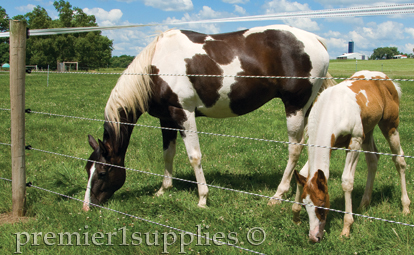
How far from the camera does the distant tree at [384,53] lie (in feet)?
174

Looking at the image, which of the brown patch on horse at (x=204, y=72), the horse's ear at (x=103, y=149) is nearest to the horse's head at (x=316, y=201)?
the brown patch on horse at (x=204, y=72)

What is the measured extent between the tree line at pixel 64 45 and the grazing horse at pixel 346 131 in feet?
201

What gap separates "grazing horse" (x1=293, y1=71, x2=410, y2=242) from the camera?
302 cm

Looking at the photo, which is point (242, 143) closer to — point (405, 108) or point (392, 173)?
point (392, 173)

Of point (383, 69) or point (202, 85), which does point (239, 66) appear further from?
point (383, 69)

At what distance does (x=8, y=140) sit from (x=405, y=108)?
1140cm

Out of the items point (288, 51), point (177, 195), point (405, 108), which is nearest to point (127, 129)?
point (177, 195)

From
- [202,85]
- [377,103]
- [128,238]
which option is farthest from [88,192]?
[377,103]

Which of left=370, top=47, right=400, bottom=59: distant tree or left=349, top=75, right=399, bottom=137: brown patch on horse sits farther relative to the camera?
left=370, top=47, right=400, bottom=59: distant tree

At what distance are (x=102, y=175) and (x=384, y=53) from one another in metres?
60.5

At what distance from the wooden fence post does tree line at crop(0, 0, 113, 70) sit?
195 feet

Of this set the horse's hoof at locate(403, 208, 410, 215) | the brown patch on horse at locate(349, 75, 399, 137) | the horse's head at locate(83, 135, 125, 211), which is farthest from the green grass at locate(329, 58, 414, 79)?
the horse's head at locate(83, 135, 125, 211)

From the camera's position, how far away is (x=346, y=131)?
3.38 meters

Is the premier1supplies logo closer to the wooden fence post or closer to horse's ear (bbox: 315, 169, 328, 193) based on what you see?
the wooden fence post
